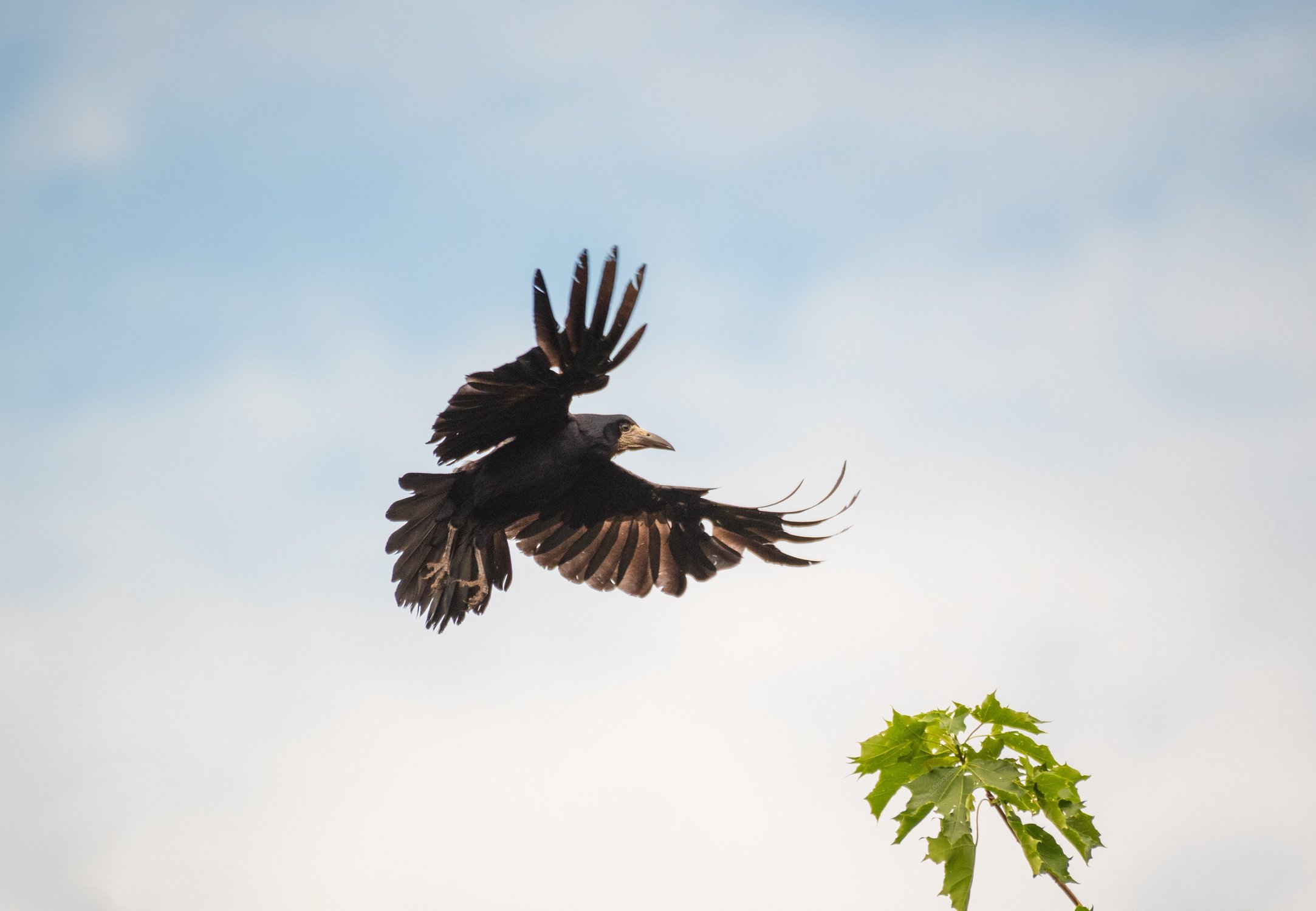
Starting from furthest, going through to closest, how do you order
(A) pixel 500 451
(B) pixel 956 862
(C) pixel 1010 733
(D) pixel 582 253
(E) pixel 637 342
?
(A) pixel 500 451
(E) pixel 637 342
(D) pixel 582 253
(C) pixel 1010 733
(B) pixel 956 862

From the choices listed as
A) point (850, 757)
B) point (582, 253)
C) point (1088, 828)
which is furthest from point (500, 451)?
point (1088, 828)

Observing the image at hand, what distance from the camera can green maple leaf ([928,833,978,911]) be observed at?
9.61 feet

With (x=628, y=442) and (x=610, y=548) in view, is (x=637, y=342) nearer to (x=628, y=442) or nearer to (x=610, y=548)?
(x=628, y=442)

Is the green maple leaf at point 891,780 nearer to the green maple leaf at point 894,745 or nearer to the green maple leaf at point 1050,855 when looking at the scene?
the green maple leaf at point 894,745

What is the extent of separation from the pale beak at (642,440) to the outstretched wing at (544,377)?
52cm

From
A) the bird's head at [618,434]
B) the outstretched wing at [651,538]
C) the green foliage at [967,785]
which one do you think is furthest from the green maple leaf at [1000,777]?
the outstretched wing at [651,538]

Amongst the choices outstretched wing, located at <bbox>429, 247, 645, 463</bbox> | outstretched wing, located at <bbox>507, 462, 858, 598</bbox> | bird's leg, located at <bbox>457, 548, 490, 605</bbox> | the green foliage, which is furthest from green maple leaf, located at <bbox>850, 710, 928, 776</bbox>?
outstretched wing, located at <bbox>507, 462, 858, 598</bbox>

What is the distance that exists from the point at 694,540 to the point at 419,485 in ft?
7.10

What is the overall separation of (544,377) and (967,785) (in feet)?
12.6

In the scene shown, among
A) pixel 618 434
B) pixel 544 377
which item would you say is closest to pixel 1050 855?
pixel 544 377

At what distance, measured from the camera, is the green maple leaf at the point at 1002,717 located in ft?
10.6

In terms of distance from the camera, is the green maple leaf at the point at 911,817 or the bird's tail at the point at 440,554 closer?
the green maple leaf at the point at 911,817

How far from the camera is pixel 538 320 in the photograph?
5.85 metres

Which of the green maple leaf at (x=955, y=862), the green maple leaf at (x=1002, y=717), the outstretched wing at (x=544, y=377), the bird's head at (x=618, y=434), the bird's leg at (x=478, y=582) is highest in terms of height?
the bird's head at (x=618, y=434)
